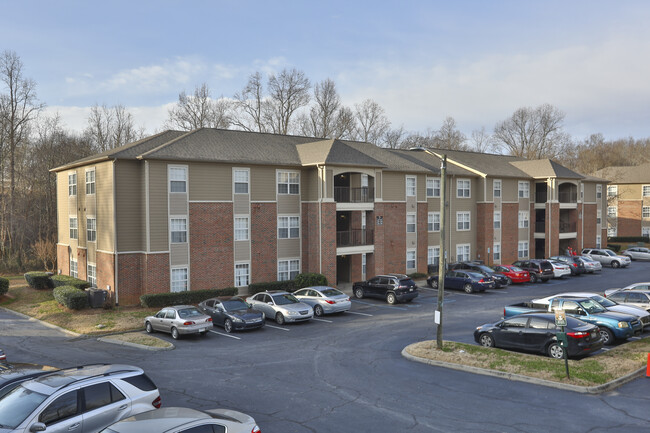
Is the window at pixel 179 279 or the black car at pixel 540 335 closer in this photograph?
the black car at pixel 540 335

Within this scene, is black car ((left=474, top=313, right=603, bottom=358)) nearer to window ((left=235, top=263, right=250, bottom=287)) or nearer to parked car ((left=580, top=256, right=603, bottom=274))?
window ((left=235, top=263, right=250, bottom=287))

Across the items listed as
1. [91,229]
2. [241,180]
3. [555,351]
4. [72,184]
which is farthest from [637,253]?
[72,184]

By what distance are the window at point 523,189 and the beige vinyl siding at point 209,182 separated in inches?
1140

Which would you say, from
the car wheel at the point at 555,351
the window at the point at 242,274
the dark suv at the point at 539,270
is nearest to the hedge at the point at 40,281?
the window at the point at 242,274

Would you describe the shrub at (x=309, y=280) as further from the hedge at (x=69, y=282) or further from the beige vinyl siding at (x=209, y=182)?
the hedge at (x=69, y=282)

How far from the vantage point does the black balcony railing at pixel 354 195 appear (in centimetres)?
3400

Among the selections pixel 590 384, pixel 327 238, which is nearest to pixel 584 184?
pixel 327 238

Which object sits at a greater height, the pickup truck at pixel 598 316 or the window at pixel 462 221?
the window at pixel 462 221

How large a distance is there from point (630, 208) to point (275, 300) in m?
64.8

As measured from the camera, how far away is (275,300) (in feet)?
79.2

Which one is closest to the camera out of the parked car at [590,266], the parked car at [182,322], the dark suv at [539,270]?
the parked car at [182,322]

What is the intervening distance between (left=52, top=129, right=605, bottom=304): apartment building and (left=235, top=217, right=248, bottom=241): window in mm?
71

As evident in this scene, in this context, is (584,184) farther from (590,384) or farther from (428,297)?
(590,384)

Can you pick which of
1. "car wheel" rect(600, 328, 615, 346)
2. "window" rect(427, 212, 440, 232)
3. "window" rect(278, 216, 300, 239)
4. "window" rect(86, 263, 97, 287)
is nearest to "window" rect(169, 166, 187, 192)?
"window" rect(278, 216, 300, 239)
